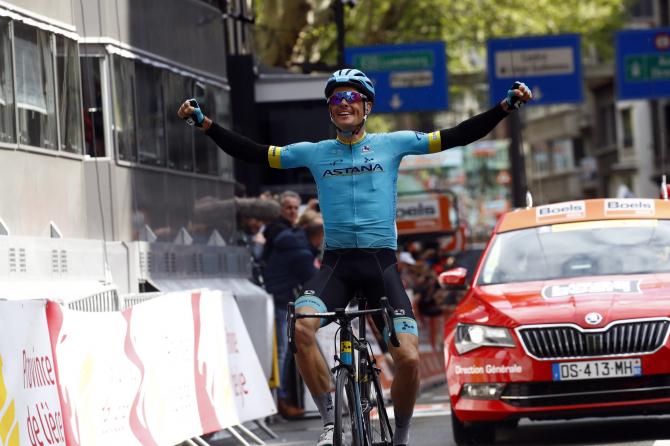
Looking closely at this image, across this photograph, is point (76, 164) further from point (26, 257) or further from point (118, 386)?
point (118, 386)

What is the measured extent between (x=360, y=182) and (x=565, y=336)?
116 inches

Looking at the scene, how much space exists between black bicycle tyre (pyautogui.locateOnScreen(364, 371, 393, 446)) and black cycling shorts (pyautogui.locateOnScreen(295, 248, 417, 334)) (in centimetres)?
34

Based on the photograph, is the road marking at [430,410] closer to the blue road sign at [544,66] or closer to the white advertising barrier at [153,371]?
the white advertising barrier at [153,371]

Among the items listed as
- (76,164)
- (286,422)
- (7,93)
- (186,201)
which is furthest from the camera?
(186,201)

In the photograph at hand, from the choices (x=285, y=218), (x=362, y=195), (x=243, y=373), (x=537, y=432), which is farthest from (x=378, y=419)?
(x=285, y=218)

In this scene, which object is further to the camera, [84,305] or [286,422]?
[286,422]

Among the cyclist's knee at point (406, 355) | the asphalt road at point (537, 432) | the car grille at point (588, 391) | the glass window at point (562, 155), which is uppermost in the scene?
the glass window at point (562, 155)

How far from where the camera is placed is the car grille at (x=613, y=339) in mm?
12039

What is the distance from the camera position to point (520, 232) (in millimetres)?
14016

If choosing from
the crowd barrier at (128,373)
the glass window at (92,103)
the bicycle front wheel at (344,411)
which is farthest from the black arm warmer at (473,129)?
the glass window at (92,103)

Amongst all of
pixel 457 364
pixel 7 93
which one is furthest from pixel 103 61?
pixel 457 364

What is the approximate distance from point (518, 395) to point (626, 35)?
32.6 m

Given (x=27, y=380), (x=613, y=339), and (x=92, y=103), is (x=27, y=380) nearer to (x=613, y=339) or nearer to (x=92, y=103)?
(x=613, y=339)

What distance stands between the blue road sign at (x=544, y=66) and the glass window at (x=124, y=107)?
23409 mm
